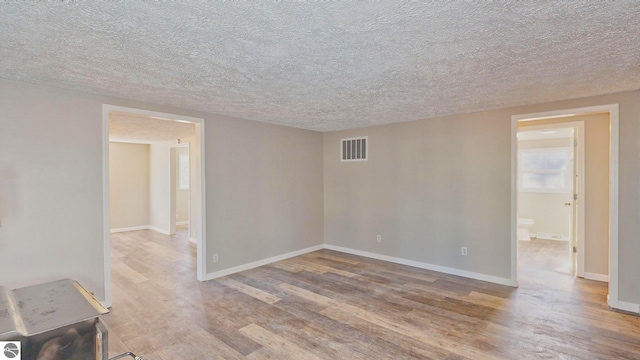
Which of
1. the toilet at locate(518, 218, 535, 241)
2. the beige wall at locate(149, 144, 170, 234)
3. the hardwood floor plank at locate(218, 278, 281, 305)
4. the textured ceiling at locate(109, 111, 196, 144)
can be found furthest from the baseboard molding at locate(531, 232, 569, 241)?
the beige wall at locate(149, 144, 170, 234)

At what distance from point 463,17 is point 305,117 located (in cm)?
299

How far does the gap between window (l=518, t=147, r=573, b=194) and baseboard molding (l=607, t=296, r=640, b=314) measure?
13.4 ft

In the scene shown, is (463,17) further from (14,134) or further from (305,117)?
(14,134)

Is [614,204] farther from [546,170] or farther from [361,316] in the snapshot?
[546,170]

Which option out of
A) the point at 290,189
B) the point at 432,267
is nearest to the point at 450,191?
the point at 432,267

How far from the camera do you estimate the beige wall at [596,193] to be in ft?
13.1

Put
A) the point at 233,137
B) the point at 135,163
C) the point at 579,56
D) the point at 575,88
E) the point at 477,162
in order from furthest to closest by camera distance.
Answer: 1. the point at 135,163
2. the point at 233,137
3. the point at 477,162
4. the point at 575,88
5. the point at 579,56

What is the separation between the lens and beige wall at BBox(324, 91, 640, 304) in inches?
126

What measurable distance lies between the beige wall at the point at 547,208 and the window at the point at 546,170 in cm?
11

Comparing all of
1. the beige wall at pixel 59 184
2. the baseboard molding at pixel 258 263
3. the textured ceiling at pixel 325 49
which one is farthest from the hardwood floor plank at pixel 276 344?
the textured ceiling at pixel 325 49

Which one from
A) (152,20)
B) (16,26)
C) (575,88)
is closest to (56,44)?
(16,26)

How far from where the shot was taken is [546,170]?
22.5ft

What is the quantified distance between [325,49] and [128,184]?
7.71 metres

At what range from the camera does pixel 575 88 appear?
9.95ft
